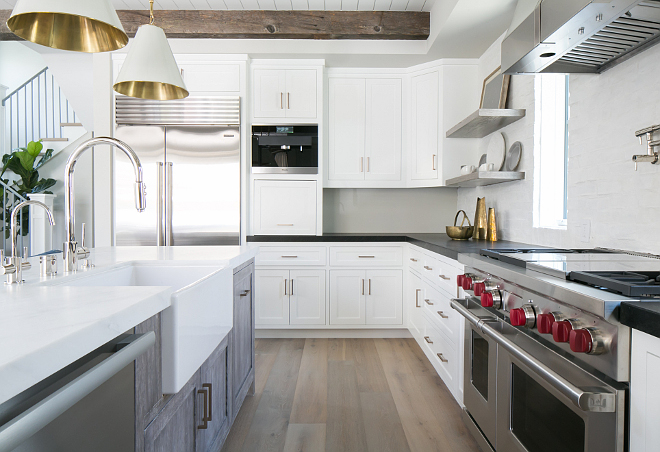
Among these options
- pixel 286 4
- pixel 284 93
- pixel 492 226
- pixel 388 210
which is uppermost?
pixel 286 4

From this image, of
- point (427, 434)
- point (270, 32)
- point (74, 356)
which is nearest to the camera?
point (74, 356)

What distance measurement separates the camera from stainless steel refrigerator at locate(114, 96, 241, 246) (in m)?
3.48

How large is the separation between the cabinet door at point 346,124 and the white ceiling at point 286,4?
0.63m

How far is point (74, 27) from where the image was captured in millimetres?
1356

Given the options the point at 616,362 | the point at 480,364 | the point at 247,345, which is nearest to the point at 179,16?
the point at 247,345

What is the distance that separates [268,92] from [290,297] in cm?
184

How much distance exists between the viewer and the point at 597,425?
37.8 inches

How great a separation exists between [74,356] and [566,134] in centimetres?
259

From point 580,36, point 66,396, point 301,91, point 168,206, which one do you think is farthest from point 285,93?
point 66,396

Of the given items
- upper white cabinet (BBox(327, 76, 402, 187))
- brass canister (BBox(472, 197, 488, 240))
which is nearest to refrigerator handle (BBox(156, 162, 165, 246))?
upper white cabinet (BBox(327, 76, 402, 187))

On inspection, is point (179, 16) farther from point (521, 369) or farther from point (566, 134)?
point (521, 369)

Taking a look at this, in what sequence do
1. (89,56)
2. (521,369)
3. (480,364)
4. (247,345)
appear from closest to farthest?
(521,369) → (480,364) → (247,345) → (89,56)

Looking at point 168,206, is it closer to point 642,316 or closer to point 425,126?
point 425,126

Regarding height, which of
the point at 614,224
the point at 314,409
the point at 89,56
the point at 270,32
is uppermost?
the point at 89,56
